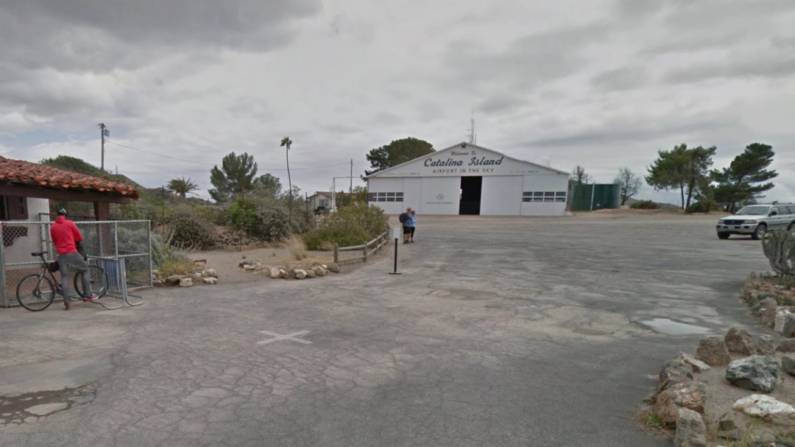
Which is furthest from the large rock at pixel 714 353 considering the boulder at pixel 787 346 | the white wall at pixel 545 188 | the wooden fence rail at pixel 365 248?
the white wall at pixel 545 188

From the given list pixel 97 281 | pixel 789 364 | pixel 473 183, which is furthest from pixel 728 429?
pixel 473 183

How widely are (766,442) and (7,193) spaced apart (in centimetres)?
1254

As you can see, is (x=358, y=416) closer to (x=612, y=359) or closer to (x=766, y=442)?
(x=766, y=442)

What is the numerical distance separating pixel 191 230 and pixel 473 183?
32.9 metres

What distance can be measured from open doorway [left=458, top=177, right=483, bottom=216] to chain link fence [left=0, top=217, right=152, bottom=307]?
116 ft

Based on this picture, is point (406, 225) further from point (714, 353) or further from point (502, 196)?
point (502, 196)

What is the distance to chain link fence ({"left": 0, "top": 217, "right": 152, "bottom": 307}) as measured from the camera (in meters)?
7.93

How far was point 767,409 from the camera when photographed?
2900 millimetres

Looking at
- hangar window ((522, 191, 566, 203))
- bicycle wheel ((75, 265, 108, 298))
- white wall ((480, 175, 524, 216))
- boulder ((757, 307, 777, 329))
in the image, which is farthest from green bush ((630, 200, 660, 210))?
bicycle wheel ((75, 265, 108, 298))

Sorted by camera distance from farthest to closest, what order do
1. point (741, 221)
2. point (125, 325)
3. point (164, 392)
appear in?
point (741, 221), point (125, 325), point (164, 392)

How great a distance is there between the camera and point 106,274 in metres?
7.82

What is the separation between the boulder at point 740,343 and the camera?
4215mm

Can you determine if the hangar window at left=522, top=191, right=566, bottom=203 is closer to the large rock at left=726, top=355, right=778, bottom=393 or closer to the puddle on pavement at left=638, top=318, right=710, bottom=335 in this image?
the puddle on pavement at left=638, top=318, right=710, bottom=335

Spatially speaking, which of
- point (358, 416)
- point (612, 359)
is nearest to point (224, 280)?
point (358, 416)
